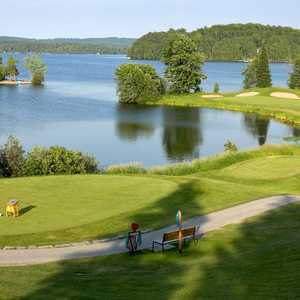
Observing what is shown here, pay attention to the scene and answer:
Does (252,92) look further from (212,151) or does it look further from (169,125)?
(212,151)

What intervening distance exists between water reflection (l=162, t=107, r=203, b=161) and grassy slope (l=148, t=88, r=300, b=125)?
6.16 m

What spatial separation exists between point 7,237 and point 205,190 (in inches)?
458

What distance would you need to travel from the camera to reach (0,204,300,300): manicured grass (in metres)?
14.6

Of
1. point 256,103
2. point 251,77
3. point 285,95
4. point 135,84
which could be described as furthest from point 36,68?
point 285,95

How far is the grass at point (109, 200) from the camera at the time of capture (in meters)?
22.0

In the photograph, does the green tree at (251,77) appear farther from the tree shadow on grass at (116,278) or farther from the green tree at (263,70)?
the tree shadow on grass at (116,278)

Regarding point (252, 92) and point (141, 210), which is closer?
point (141, 210)

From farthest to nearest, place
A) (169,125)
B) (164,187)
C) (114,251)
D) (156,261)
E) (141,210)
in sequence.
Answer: (169,125) → (164,187) → (141,210) → (114,251) → (156,261)

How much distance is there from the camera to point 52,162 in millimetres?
37375

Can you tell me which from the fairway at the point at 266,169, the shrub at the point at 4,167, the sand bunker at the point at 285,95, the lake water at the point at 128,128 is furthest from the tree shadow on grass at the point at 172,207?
the sand bunker at the point at 285,95

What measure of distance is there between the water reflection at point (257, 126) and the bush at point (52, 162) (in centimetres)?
3499

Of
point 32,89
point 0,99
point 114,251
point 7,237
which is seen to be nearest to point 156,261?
point 114,251

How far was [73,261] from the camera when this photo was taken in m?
19.1

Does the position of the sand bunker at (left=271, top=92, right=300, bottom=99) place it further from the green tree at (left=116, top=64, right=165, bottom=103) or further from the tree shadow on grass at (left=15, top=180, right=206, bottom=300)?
the tree shadow on grass at (left=15, top=180, right=206, bottom=300)
